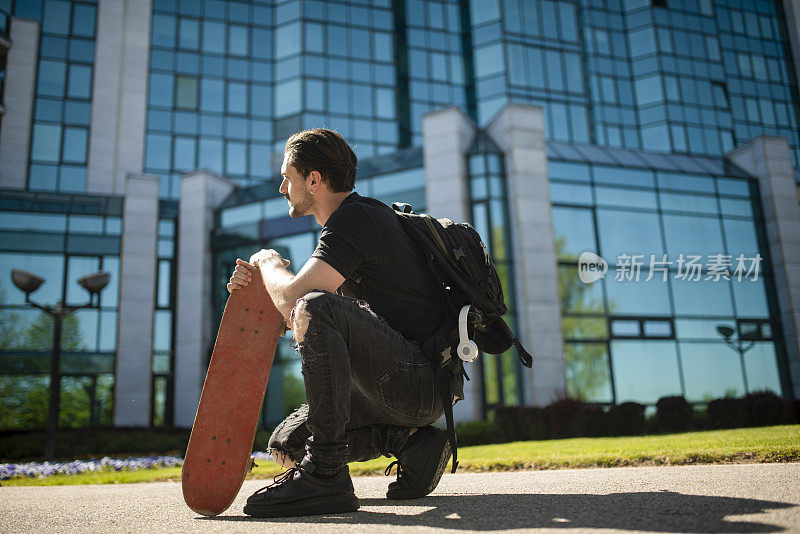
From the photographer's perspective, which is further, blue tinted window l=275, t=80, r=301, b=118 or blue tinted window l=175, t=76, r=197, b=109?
blue tinted window l=175, t=76, r=197, b=109

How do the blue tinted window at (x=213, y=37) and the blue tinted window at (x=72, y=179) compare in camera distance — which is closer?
the blue tinted window at (x=72, y=179)

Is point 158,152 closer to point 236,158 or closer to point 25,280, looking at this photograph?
point 236,158

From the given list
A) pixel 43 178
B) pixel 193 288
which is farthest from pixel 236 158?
pixel 193 288

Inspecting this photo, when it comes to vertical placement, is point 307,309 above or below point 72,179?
below

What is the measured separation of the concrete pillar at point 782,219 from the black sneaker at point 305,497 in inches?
941

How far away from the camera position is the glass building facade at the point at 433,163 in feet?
65.5

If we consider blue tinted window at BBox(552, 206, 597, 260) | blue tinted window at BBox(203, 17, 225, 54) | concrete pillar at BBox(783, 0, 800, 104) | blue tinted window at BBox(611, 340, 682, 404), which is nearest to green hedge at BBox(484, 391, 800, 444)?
blue tinted window at BBox(611, 340, 682, 404)

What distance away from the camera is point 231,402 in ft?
9.36

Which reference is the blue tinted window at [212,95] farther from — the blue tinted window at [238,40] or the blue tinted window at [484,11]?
the blue tinted window at [484,11]

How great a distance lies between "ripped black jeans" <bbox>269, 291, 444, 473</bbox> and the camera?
7.87 ft

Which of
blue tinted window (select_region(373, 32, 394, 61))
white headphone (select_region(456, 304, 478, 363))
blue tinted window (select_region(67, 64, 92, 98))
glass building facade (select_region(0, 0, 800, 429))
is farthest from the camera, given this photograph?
blue tinted window (select_region(373, 32, 394, 61))

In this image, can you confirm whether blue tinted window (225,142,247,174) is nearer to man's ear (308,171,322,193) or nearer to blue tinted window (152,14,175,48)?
blue tinted window (152,14,175,48)

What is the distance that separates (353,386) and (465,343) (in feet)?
1.76

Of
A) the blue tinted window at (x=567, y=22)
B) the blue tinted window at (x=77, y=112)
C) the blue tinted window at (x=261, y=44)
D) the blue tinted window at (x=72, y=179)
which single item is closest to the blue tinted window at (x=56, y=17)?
the blue tinted window at (x=77, y=112)
